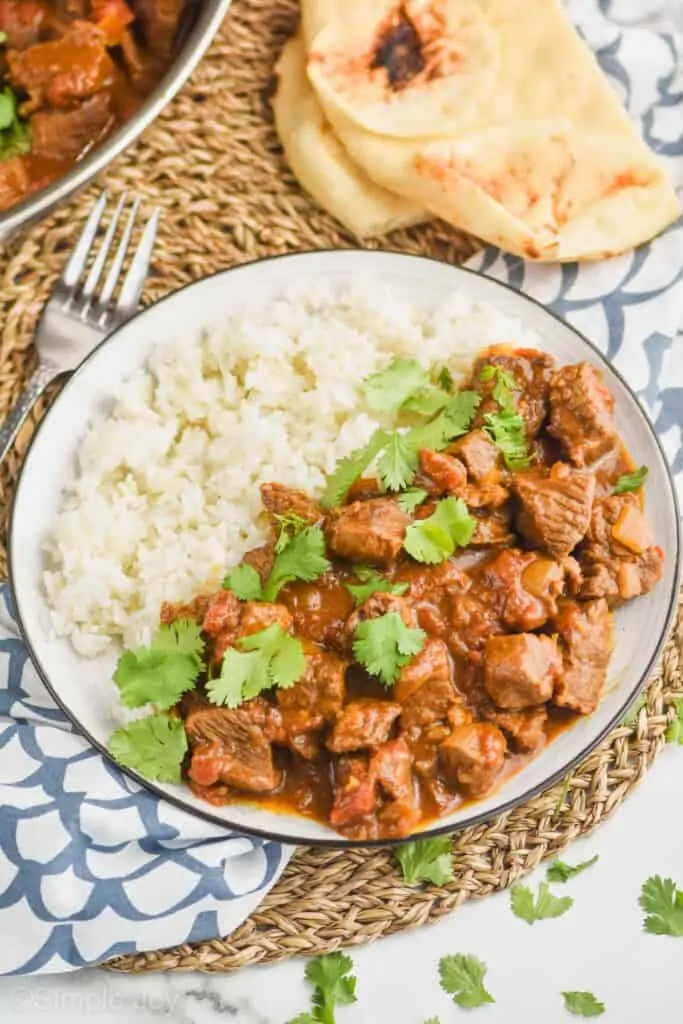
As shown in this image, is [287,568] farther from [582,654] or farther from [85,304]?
[85,304]

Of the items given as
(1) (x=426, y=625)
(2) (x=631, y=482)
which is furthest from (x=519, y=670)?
(2) (x=631, y=482)

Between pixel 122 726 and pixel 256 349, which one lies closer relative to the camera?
pixel 122 726

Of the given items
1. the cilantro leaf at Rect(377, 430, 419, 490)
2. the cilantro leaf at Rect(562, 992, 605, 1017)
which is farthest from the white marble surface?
the cilantro leaf at Rect(377, 430, 419, 490)

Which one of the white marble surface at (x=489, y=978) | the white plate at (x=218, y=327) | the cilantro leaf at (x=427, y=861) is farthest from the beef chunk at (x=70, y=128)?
the white marble surface at (x=489, y=978)

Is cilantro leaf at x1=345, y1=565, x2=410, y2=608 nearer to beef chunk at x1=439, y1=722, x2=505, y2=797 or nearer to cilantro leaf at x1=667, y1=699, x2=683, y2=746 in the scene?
beef chunk at x1=439, y1=722, x2=505, y2=797

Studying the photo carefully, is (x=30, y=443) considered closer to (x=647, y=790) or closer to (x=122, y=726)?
(x=122, y=726)

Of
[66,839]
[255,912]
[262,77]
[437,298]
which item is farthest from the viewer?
[262,77]

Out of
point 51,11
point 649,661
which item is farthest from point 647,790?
point 51,11
